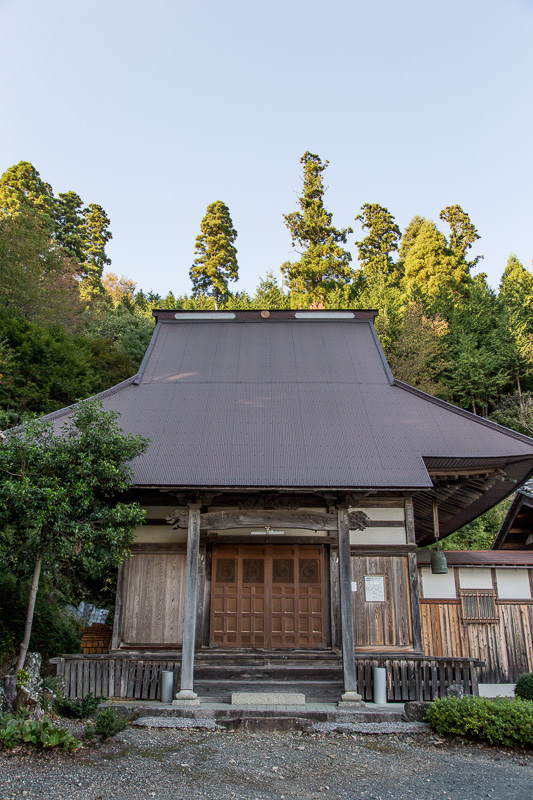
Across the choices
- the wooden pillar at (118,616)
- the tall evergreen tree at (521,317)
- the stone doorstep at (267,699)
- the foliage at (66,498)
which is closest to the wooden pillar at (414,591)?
the stone doorstep at (267,699)

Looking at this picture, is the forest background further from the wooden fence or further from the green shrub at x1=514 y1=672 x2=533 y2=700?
the green shrub at x1=514 y1=672 x2=533 y2=700

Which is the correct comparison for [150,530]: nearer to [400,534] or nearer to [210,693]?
[210,693]

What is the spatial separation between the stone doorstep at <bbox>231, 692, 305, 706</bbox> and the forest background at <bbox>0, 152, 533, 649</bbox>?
17.8 feet

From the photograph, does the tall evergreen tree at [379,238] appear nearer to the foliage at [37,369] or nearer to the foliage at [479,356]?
the foliage at [479,356]

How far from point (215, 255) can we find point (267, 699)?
3669 cm

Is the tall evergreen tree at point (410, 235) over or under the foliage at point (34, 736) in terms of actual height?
over

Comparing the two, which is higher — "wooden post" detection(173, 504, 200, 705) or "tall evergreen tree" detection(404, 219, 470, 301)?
"tall evergreen tree" detection(404, 219, 470, 301)

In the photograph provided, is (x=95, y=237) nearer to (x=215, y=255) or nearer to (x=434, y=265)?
(x=215, y=255)

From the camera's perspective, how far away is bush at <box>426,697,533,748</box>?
20.9ft

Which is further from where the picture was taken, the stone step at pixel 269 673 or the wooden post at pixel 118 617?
the wooden post at pixel 118 617

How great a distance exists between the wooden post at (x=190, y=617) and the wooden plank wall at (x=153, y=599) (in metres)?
1.08

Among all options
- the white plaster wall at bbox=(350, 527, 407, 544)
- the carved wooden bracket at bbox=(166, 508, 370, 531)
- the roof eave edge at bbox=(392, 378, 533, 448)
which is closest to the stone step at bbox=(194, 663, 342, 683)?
the white plaster wall at bbox=(350, 527, 407, 544)

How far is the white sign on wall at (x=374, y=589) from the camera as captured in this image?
9.43m

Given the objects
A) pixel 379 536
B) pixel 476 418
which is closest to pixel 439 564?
pixel 379 536
